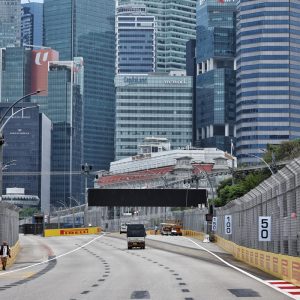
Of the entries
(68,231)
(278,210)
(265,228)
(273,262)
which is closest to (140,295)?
(278,210)

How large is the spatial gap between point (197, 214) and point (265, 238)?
76755 mm

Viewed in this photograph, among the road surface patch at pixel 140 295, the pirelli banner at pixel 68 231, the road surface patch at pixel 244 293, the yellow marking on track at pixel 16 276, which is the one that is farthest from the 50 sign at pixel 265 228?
the pirelli banner at pixel 68 231

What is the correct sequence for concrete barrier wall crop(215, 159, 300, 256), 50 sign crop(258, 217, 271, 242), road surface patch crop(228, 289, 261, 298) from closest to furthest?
road surface patch crop(228, 289, 261, 298)
concrete barrier wall crop(215, 159, 300, 256)
50 sign crop(258, 217, 271, 242)

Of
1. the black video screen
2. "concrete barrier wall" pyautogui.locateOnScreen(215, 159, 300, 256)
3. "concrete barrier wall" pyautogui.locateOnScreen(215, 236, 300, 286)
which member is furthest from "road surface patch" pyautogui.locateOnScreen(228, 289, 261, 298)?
the black video screen

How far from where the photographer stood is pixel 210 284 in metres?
32.6

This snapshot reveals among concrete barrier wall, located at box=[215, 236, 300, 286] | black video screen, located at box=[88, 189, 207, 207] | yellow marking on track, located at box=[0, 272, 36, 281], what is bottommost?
yellow marking on track, located at box=[0, 272, 36, 281]

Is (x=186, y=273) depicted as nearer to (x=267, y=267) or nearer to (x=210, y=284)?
(x=267, y=267)

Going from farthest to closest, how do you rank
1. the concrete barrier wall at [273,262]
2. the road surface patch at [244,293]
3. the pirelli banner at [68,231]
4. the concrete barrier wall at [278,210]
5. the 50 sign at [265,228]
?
the pirelli banner at [68,231]
the 50 sign at [265,228]
the concrete barrier wall at [273,262]
the concrete barrier wall at [278,210]
the road surface patch at [244,293]

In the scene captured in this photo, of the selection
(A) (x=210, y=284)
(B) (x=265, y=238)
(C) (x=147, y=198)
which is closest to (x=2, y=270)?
(B) (x=265, y=238)

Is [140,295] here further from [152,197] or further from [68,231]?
[68,231]

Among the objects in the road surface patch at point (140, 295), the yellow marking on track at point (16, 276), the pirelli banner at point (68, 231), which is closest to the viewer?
the road surface patch at point (140, 295)

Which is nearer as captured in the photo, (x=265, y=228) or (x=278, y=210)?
(x=278, y=210)

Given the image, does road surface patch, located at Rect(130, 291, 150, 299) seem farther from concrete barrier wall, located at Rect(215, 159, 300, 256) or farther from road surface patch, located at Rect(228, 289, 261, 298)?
concrete barrier wall, located at Rect(215, 159, 300, 256)

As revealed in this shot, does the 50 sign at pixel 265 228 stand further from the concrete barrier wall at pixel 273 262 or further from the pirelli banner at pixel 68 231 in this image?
the pirelli banner at pixel 68 231
